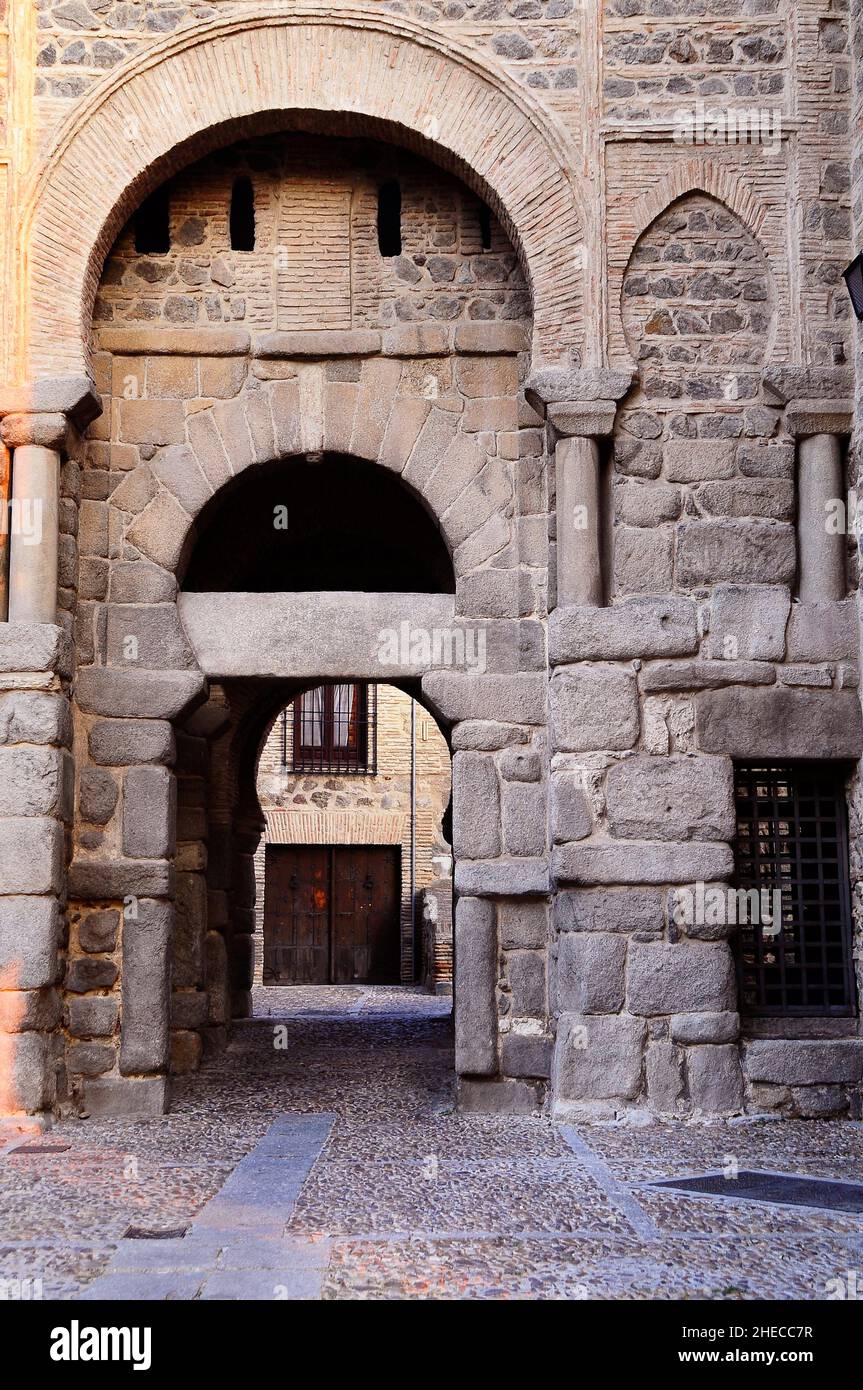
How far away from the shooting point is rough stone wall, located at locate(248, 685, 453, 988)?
17.9 meters

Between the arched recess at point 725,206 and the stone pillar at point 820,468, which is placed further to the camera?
the arched recess at point 725,206

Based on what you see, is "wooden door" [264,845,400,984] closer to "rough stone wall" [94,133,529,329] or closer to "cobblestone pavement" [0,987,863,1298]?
"cobblestone pavement" [0,987,863,1298]

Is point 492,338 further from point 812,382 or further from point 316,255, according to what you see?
point 812,382

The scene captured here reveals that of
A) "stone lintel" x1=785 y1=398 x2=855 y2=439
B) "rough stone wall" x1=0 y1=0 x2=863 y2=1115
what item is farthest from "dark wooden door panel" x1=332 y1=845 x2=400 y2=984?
"stone lintel" x1=785 y1=398 x2=855 y2=439

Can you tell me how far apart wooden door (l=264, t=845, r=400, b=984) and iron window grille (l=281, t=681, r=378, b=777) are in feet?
3.55

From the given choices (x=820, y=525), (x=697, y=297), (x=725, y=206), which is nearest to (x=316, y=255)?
(x=697, y=297)

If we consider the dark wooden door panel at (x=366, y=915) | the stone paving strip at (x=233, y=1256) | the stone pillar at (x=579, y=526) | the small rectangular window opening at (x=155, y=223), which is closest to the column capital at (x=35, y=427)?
the small rectangular window opening at (x=155, y=223)

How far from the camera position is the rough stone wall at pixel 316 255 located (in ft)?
24.0

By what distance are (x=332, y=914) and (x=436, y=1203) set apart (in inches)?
529

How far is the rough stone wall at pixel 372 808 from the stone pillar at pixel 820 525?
37.5ft

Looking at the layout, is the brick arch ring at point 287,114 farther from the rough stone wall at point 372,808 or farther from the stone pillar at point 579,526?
the rough stone wall at point 372,808

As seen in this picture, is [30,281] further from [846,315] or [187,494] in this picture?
[846,315]

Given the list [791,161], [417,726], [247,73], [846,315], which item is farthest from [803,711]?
[417,726]
